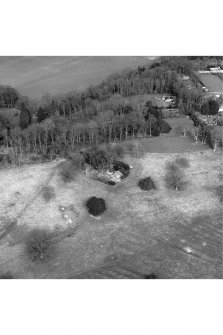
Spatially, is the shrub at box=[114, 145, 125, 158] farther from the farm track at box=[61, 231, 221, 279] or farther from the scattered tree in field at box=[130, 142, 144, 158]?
the farm track at box=[61, 231, 221, 279]

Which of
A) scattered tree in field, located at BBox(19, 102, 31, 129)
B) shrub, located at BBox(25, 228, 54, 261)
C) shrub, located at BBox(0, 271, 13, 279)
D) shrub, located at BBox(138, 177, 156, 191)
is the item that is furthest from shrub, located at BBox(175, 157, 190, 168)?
shrub, located at BBox(0, 271, 13, 279)

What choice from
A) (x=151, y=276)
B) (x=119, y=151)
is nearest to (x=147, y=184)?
(x=119, y=151)

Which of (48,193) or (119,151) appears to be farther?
(119,151)

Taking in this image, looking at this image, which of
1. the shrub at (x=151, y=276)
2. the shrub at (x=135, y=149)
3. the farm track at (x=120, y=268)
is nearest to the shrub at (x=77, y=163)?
the shrub at (x=135, y=149)

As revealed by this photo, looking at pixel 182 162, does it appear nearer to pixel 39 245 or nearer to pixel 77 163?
pixel 77 163

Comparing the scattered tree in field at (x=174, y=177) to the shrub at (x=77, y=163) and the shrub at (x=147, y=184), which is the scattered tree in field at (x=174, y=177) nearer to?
the shrub at (x=147, y=184)

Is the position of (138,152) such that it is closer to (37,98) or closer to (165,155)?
(165,155)

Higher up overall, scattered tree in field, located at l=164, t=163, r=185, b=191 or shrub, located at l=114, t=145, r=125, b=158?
shrub, located at l=114, t=145, r=125, b=158
